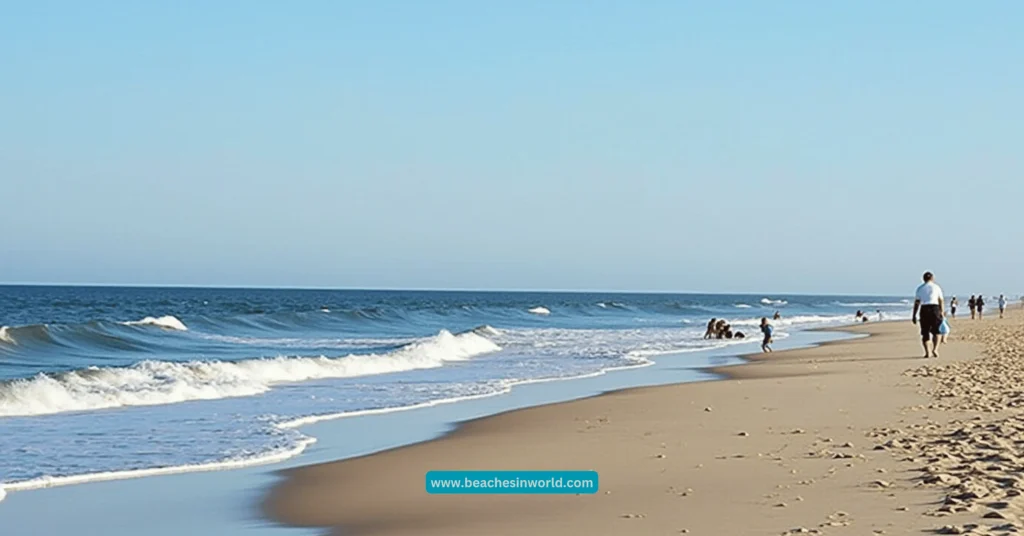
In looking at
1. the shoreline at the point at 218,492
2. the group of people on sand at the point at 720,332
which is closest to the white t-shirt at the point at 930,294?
the shoreline at the point at 218,492

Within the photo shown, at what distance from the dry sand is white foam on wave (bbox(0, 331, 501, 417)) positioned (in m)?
5.99

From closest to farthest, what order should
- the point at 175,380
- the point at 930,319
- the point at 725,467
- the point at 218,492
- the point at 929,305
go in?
the point at 218,492
the point at 725,467
the point at 175,380
the point at 929,305
the point at 930,319

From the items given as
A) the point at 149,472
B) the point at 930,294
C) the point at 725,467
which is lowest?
the point at 149,472

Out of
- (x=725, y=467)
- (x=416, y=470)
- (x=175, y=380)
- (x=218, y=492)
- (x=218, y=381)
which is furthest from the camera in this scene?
(x=218, y=381)

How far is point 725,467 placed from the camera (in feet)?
31.4

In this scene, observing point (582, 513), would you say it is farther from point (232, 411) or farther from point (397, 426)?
point (232, 411)

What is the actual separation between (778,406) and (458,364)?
45.9ft

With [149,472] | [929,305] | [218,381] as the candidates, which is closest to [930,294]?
[929,305]

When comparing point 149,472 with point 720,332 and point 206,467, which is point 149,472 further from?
point 720,332

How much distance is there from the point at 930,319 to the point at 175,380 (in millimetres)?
14165

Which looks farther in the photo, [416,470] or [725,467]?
[416,470]

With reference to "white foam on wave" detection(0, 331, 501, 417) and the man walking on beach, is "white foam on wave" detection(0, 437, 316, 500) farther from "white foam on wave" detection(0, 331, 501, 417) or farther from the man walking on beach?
the man walking on beach

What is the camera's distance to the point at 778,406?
14523 mm

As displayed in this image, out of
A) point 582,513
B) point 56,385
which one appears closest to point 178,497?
point 582,513
